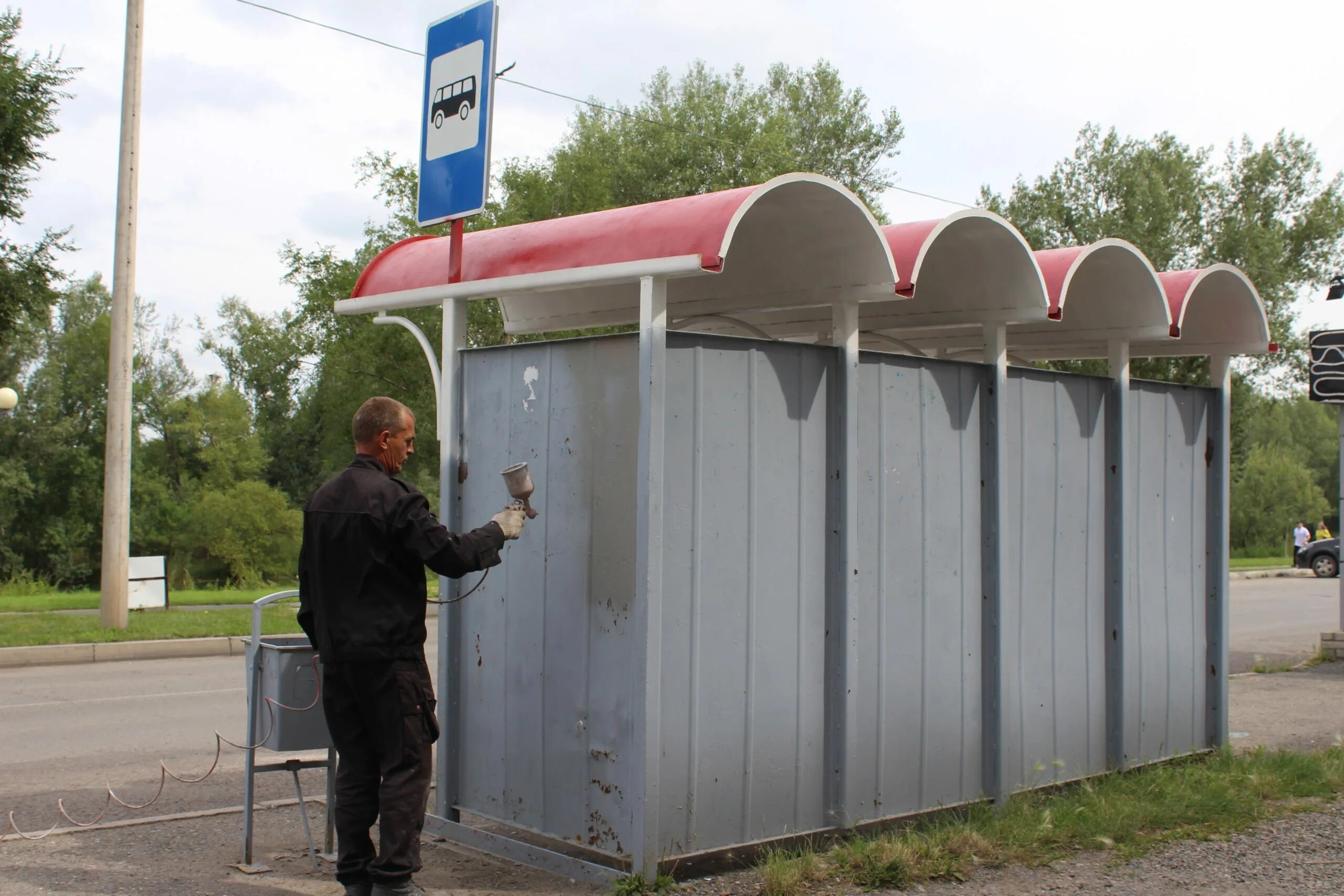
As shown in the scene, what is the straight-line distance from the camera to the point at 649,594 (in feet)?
16.0

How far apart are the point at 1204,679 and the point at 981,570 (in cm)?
233

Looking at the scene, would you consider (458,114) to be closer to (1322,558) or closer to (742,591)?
(742,591)

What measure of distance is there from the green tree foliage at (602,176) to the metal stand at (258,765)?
38.4ft

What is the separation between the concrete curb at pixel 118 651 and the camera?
43.5ft

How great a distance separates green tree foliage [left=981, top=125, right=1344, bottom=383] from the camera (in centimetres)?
3662

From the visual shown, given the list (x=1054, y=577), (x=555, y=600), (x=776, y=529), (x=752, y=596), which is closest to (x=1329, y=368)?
(x=1054, y=577)

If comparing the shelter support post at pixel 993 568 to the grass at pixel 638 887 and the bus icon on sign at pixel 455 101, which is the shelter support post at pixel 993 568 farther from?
the bus icon on sign at pixel 455 101

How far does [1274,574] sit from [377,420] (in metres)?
37.5

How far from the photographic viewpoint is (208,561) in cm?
5397

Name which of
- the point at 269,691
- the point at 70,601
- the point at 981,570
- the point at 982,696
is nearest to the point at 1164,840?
the point at 982,696

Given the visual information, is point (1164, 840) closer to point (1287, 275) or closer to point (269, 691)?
point (269, 691)

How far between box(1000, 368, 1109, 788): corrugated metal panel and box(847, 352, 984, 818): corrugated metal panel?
24cm

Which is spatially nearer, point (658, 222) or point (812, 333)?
point (658, 222)

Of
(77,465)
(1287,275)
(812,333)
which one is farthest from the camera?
(77,465)
